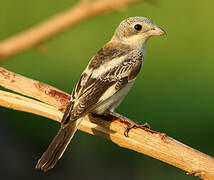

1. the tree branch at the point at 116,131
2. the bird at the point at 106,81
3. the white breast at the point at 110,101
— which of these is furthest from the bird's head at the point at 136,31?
the tree branch at the point at 116,131

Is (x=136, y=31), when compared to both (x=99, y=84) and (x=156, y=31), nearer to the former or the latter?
(x=156, y=31)

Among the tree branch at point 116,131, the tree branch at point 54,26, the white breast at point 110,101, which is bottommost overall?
the tree branch at point 116,131

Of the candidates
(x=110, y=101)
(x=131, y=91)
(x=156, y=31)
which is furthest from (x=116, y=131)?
(x=131, y=91)

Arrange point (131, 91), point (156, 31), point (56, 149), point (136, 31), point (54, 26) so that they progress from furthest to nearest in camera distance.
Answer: point (131, 91), point (54, 26), point (136, 31), point (156, 31), point (56, 149)

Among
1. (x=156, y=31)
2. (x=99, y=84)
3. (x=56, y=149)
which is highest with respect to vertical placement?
(x=156, y=31)

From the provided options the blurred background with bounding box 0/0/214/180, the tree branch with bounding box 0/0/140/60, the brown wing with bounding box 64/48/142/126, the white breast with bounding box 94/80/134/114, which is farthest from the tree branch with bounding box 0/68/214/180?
the blurred background with bounding box 0/0/214/180

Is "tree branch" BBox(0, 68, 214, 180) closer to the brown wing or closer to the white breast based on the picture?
the white breast

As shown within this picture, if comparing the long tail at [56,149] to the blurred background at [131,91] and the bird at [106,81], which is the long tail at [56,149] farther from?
the blurred background at [131,91]
